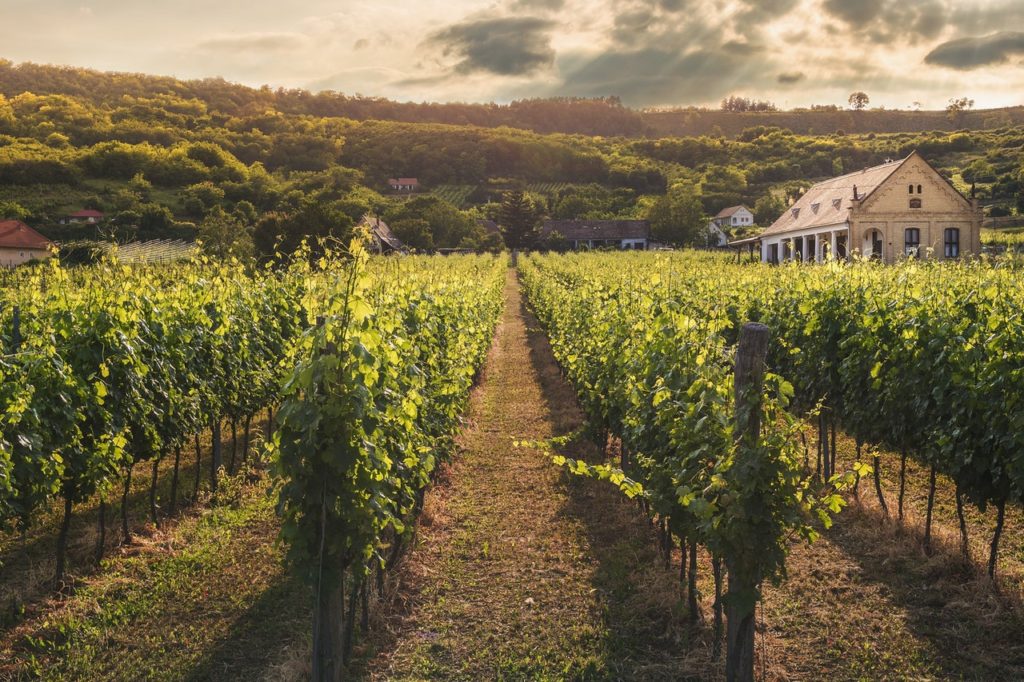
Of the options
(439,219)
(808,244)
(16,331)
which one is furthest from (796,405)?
(439,219)

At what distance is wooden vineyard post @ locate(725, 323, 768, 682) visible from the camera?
15.3 feet

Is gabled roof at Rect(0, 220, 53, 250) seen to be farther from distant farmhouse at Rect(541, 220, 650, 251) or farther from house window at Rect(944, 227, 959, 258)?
house window at Rect(944, 227, 959, 258)

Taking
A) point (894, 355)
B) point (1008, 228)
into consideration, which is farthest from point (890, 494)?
point (1008, 228)

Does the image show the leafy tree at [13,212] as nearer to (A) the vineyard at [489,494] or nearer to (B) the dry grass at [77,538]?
(A) the vineyard at [489,494]

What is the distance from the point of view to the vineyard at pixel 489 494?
476 cm

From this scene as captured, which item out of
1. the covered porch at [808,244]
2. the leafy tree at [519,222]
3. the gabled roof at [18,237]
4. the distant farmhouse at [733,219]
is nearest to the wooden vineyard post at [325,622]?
the covered porch at [808,244]

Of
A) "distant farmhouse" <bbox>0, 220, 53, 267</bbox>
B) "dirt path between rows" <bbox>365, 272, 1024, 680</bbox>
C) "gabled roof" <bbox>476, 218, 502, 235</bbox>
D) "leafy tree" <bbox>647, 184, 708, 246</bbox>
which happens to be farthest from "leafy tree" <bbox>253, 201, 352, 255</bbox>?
"gabled roof" <bbox>476, 218, 502, 235</bbox>

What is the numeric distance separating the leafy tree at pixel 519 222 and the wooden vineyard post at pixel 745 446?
84.0 metres

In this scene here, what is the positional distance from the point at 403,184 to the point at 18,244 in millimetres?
74775

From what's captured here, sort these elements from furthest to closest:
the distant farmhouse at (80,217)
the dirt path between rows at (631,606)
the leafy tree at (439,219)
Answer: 1. the leafy tree at (439,219)
2. the distant farmhouse at (80,217)
3. the dirt path between rows at (631,606)

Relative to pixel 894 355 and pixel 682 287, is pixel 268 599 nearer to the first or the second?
pixel 894 355

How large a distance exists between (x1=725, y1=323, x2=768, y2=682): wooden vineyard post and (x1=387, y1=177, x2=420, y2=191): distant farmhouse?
131 metres

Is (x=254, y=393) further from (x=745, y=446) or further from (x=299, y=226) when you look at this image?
(x=299, y=226)

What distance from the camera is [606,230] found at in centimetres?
9088
